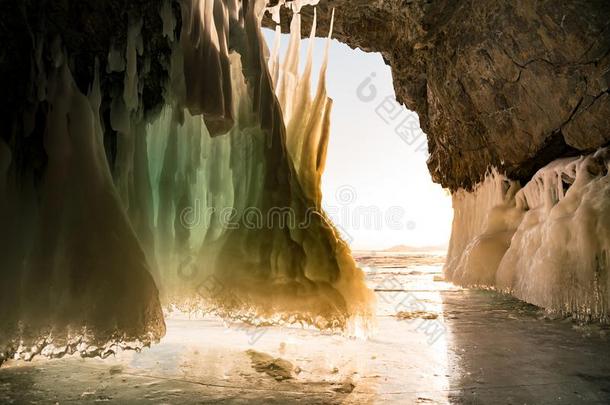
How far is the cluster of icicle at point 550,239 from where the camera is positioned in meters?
5.18

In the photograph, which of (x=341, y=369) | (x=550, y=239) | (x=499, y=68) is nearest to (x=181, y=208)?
(x=341, y=369)

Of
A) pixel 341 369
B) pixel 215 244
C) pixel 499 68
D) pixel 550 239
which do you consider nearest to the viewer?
pixel 341 369

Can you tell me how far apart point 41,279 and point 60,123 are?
0.96 metres

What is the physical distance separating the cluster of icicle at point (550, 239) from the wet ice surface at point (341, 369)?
0.99 m

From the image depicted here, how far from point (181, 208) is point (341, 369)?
188 centimetres

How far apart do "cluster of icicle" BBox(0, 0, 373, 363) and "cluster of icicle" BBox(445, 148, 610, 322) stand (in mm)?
3021

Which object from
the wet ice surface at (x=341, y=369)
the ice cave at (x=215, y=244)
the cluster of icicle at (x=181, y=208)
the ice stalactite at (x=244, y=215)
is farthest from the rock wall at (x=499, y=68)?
the ice stalactite at (x=244, y=215)

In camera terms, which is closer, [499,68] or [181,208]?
[181,208]

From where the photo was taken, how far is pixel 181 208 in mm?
3852

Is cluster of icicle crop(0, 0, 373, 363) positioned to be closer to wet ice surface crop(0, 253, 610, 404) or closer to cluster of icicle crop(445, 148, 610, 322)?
wet ice surface crop(0, 253, 610, 404)

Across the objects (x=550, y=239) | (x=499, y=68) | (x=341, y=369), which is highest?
(x=499, y=68)

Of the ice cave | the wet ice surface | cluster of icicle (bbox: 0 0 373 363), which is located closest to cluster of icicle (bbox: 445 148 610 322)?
the ice cave

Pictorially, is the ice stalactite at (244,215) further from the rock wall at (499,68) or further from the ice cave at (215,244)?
the rock wall at (499,68)

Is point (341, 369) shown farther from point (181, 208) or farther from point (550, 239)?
point (550, 239)
